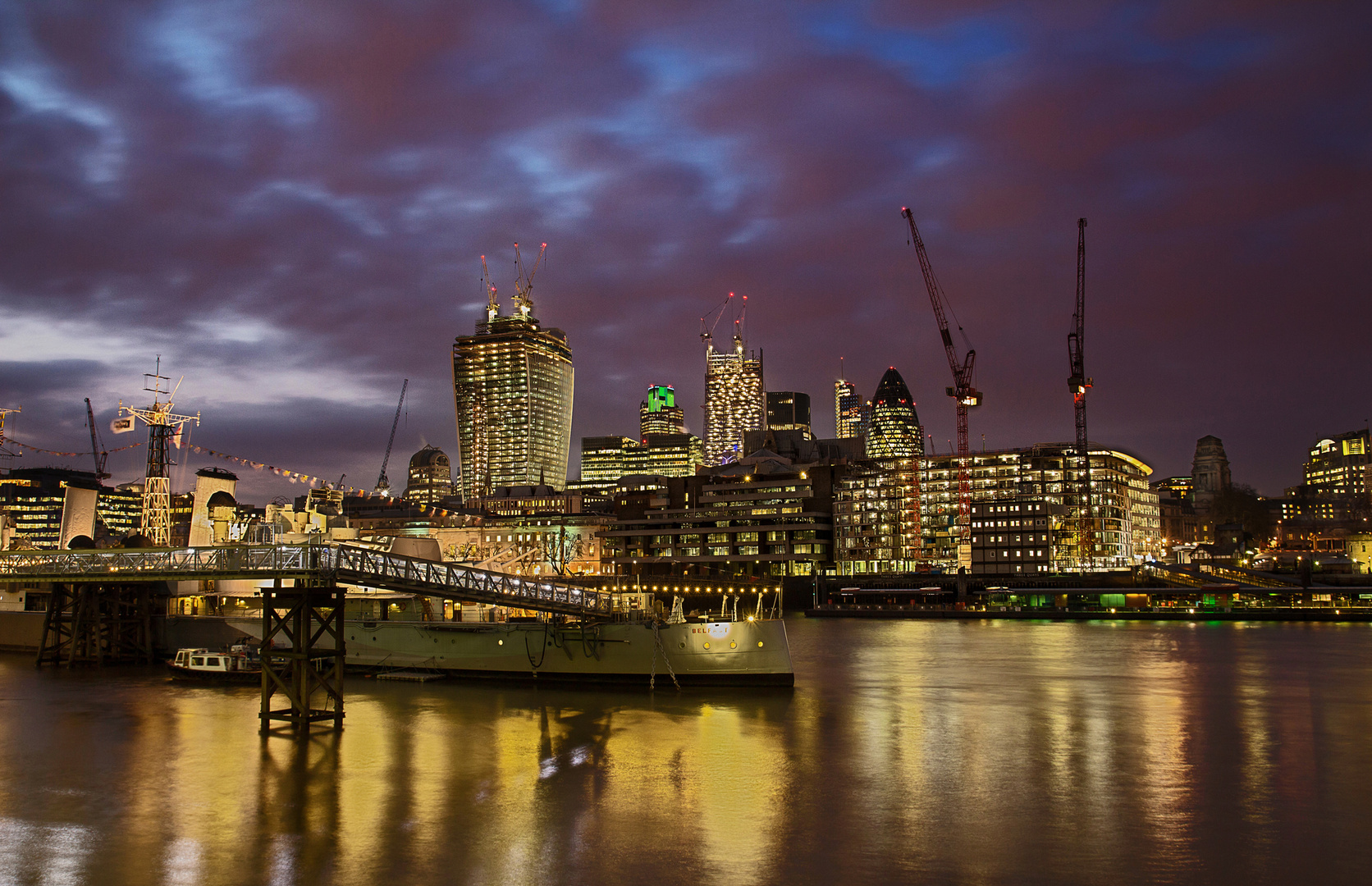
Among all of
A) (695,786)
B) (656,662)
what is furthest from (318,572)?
(695,786)

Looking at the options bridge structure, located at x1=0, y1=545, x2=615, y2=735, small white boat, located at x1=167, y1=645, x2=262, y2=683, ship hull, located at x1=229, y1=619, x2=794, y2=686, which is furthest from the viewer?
small white boat, located at x1=167, y1=645, x2=262, y2=683

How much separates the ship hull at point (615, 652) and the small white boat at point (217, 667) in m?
8.92

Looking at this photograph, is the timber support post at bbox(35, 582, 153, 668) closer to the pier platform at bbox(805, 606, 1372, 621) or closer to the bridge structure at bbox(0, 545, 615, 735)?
the bridge structure at bbox(0, 545, 615, 735)

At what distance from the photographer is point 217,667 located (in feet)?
180

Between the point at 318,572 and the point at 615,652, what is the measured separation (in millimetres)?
16774

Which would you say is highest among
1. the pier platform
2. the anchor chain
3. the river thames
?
the anchor chain

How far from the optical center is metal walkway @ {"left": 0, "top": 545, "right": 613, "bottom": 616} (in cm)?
3903

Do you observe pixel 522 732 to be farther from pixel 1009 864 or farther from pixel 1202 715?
pixel 1202 715

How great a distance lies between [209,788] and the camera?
28.8 meters

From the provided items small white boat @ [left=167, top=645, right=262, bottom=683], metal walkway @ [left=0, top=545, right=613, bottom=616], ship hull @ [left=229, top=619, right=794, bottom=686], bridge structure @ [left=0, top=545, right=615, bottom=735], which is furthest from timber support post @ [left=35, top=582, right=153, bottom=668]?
ship hull @ [left=229, top=619, right=794, bottom=686]

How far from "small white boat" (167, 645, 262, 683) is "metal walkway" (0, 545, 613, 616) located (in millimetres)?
7394

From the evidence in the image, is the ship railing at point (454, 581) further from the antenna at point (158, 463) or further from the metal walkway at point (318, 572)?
the antenna at point (158, 463)

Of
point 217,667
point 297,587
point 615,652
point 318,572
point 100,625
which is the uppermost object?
point 318,572

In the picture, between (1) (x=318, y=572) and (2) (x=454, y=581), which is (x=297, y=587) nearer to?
(1) (x=318, y=572)
